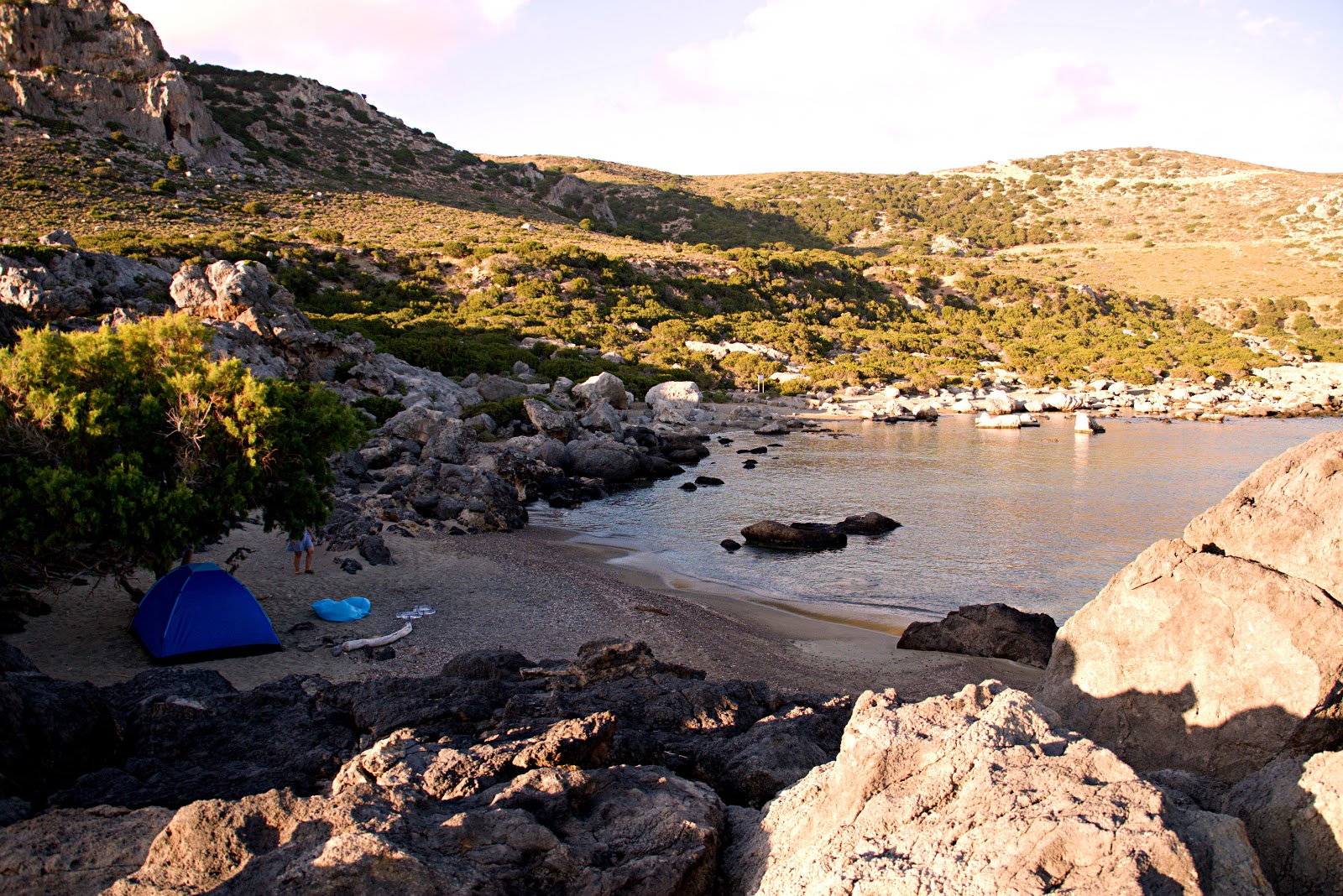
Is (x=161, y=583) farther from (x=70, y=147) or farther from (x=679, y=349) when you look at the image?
(x=70, y=147)

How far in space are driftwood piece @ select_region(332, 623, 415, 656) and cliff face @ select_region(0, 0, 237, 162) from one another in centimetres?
6572

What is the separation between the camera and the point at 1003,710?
16.1 feet

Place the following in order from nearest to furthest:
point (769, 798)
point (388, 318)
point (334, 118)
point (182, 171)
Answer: point (769, 798)
point (388, 318)
point (182, 171)
point (334, 118)

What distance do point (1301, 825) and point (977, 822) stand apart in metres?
1.72

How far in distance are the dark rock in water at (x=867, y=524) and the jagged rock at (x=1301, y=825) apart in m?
15.6

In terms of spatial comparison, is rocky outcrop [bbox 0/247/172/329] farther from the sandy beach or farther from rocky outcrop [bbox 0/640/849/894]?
rocky outcrop [bbox 0/640/849/894]

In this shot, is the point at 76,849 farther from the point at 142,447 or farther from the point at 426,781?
the point at 142,447

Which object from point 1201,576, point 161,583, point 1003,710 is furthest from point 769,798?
point 161,583

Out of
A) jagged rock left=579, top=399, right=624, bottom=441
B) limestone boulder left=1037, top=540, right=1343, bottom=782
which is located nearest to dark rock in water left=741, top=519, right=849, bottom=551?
limestone boulder left=1037, top=540, right=1343, bottom=782

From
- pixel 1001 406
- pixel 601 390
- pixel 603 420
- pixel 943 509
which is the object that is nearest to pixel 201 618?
pixel 943 509

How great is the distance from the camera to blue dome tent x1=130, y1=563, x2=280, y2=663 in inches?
396

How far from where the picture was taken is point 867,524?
20.3 metres

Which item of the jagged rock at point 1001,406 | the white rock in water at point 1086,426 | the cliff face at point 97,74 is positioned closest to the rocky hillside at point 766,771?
the white rock in water at point 1086,426

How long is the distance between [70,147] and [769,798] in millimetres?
68518
